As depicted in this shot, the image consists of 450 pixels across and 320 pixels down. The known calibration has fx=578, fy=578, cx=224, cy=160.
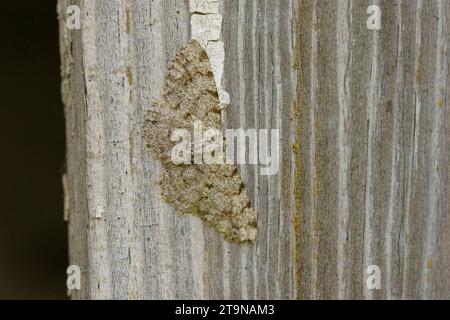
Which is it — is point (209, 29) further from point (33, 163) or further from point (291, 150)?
point (33, 163)

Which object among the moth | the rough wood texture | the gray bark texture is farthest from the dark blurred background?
the rough wood texture

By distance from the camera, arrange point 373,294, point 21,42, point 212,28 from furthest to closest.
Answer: point 21,42 < point 373,294 < point 212,28

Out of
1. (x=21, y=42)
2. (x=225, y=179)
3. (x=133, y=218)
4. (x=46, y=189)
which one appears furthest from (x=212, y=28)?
(x=46, y=189)

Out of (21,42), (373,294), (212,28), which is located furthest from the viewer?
(21,42)

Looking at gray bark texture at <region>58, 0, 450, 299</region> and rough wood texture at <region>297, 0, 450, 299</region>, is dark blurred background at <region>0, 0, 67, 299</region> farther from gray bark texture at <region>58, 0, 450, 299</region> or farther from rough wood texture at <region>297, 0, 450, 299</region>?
rough wood texture at <region>297, 0, 450, 299</region>

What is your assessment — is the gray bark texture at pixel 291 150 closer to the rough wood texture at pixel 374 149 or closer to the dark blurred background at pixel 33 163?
the rough wood texture at pixel 374 149

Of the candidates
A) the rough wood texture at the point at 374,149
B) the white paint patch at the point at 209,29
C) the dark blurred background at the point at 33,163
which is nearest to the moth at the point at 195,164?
the white paint patch at the point at 209,29
